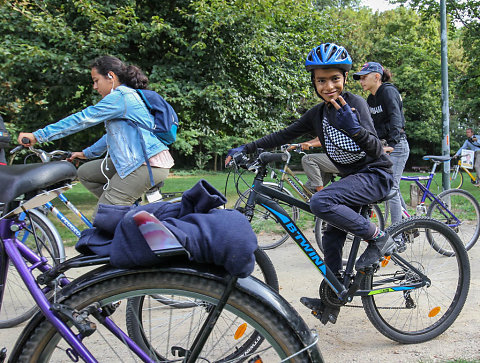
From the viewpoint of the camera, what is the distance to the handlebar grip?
261cm

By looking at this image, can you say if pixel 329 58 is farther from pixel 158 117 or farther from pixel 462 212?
pixel 462 212

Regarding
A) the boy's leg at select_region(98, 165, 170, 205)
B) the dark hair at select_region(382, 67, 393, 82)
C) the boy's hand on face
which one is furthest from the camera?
Answer: the dark hair at select_region(382, 67, 393, 82)

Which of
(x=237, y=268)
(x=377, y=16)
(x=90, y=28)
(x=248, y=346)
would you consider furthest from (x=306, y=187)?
(x=377, y=16)

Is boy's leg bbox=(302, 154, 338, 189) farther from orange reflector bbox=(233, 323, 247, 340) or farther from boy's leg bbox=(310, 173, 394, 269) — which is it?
orange reflector bbox=(233, 323, 247, 340)

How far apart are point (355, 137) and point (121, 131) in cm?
190

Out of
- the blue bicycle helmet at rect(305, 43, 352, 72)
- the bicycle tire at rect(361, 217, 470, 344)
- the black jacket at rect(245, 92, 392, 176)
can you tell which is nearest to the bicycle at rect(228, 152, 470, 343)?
the bicycle tire at rect(361, 217, 470, 344)

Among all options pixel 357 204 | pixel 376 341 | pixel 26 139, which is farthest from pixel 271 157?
pixel 26 139

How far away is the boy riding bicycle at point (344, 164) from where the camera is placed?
2.50 meters

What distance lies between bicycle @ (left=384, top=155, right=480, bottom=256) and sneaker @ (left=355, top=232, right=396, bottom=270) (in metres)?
2.62

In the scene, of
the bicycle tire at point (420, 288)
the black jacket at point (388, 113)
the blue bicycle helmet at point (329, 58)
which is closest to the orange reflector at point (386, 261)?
the bicycle tire at point (420, 288)

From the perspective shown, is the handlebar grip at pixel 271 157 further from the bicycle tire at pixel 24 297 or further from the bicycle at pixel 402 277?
the bicycle tire at pixel 24 297

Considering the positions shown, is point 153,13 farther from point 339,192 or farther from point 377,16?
point 377,16

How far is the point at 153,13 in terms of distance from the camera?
858 centimetres

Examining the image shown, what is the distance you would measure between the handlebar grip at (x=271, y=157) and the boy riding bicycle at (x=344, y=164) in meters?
0.32
